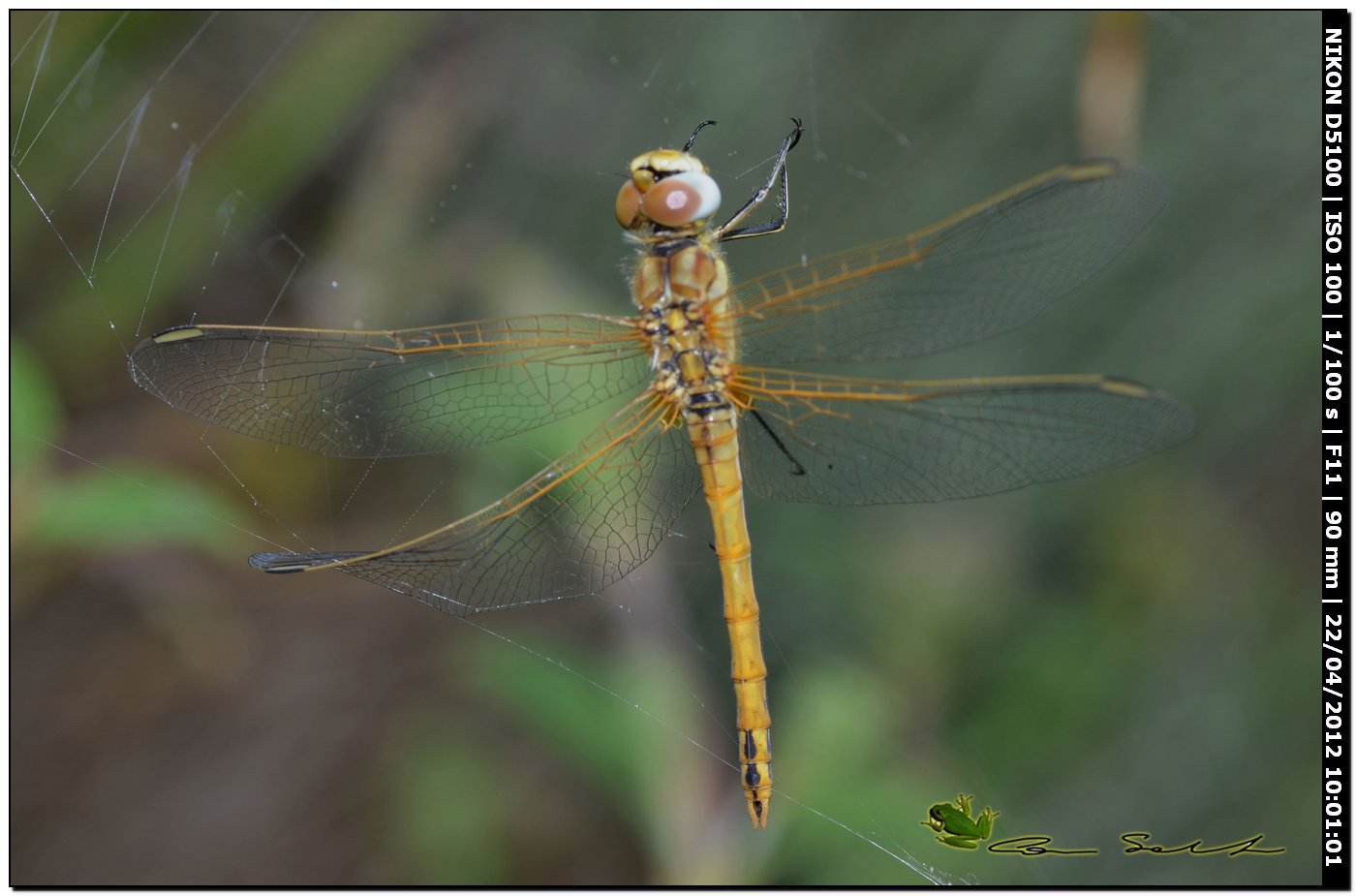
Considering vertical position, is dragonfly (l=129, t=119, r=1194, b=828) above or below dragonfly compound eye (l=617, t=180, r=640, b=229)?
below

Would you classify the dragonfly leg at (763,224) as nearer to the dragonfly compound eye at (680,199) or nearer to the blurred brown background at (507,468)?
the dragonfly compound eye at (680,199)

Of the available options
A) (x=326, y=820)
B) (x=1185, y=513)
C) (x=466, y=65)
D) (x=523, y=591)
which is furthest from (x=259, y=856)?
(x=1185, y=513)

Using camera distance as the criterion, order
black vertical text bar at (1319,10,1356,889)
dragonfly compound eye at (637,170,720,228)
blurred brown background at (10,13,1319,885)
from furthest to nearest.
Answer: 1. blurred brown background at (10,13,1319,885)
2. black vertical text bar at (1319,10,1356,889)
3. dragonfly compound eye at (637,170,720,228)

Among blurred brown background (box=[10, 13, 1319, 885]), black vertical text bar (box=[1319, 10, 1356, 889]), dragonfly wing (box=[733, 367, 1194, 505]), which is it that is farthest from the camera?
blurred brown background (box=[10, 13, 1319, 885])

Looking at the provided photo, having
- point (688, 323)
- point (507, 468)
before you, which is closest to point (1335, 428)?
point (688, 323)

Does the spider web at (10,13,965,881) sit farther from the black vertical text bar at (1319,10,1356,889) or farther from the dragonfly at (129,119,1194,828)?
the black vertical text bar at (1319,10,1356,889)

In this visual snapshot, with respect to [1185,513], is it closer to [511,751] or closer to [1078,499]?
[1078,499]

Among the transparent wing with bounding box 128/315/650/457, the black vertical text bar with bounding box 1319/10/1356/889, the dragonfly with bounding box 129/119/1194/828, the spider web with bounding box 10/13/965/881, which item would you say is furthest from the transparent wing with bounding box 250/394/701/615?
the black vertical text bar with bounding box 1319/10/1356/889

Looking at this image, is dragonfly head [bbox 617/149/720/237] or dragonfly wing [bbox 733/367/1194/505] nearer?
dragonfly wing [bbox 733/367/1194/505]

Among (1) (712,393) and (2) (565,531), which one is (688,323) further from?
(2) (565,531)
